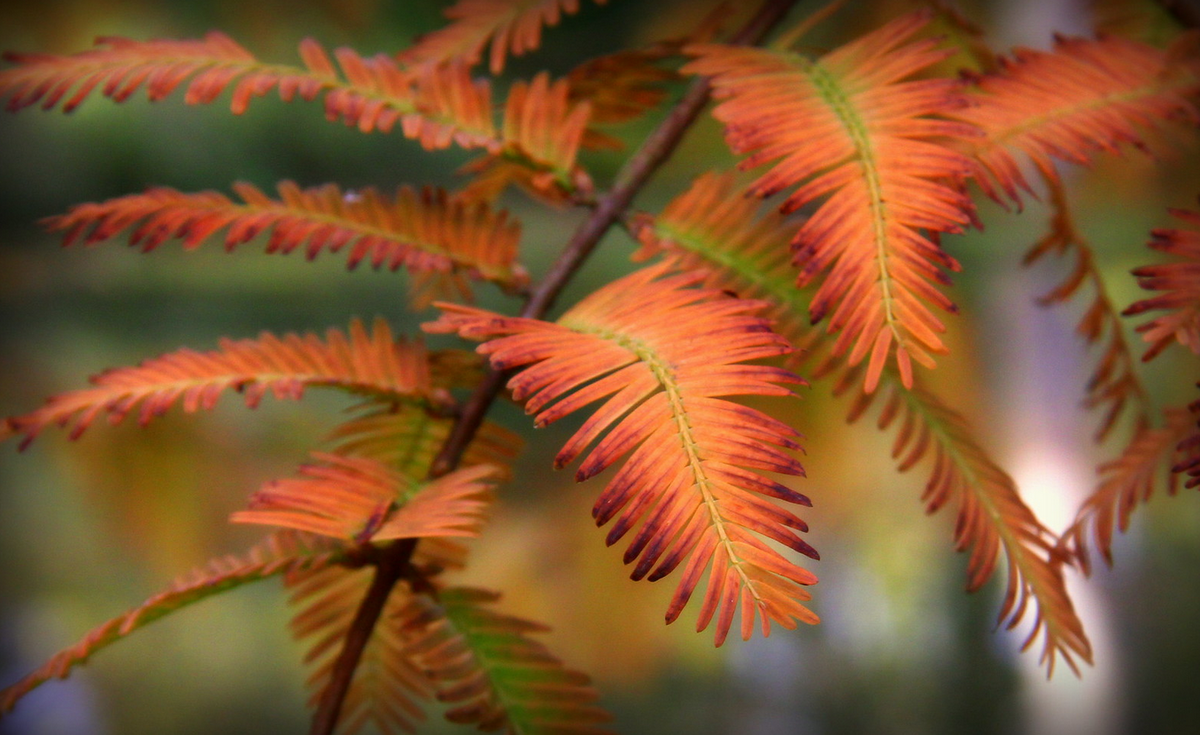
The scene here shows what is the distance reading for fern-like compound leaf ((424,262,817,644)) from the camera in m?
0.30

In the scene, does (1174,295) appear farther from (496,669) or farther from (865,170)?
(496,669)

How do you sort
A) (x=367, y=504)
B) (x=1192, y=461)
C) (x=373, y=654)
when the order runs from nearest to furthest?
(x=1192, y=461) → (x=367, y=504) → (x=373, y=654)

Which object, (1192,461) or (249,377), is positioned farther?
(249,377)

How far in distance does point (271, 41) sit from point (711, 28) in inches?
24.3

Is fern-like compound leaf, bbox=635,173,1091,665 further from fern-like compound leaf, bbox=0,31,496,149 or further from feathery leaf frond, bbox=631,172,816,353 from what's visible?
fern-like compound leaf, bbox=0,31,496,149

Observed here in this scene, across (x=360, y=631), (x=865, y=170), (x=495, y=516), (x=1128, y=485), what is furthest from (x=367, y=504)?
(x=495, y=516)

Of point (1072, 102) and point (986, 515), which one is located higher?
point (1072, 102)

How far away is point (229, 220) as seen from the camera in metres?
0.47

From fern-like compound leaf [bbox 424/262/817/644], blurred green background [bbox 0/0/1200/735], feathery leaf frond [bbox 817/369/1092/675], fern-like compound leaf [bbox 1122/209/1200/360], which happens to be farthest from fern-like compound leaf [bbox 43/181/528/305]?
blurred green background [bbox 0/0/1200/735]

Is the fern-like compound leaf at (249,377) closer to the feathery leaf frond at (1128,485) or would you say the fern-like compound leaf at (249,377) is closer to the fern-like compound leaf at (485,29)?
the fern-like compound leaf at (485,29)

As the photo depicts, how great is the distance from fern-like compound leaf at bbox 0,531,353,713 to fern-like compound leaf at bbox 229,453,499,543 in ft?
0.07

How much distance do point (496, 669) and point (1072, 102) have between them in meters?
0.45

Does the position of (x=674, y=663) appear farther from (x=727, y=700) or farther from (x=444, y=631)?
(x=444, y=631)

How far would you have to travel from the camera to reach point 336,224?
49cm
